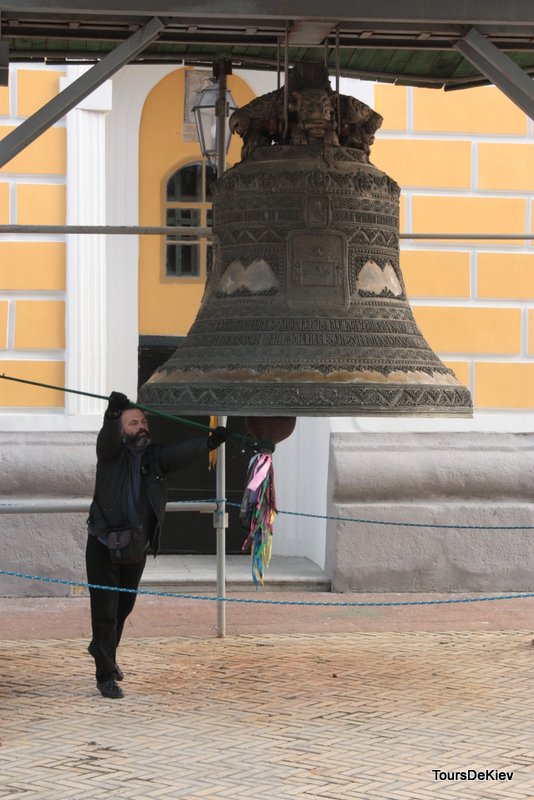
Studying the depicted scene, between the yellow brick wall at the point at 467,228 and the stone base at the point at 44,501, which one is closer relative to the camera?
the stone base at the point at 44,501

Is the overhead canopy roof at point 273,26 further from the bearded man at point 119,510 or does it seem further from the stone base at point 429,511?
the stone base at point 429,511

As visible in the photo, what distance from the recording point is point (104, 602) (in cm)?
753

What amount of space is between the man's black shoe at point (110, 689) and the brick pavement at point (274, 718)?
0.06m

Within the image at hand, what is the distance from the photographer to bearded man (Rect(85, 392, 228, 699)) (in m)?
7.47

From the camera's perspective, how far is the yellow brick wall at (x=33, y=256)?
10.6 metres

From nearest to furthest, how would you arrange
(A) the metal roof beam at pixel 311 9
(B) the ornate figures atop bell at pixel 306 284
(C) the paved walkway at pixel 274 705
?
(B) the ornate figures atop bell at pixel 306 284 → (A) the metal roof beam at pixel 311 9 → (C) the paved walkway at pixel 274 705

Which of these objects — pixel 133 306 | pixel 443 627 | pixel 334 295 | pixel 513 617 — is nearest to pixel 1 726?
pixel 334 295

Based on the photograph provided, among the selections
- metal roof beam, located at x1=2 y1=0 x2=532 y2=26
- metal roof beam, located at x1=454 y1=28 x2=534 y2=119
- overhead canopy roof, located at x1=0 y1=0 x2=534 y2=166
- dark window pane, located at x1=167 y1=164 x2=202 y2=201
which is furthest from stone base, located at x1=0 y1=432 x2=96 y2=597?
metal roof beam, located at x1=454 y1=28 x2=534 y2=119

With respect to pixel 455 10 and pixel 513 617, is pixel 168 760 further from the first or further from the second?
pixel 513 617

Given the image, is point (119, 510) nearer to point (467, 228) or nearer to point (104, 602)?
point (104, 602)

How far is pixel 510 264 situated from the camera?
439 inches

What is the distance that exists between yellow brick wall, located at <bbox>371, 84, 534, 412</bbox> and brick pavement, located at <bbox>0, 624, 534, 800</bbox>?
2465mm

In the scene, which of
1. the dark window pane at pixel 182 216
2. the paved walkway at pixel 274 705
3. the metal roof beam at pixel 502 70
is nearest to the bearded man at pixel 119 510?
the paved walkway at pixel 274 705

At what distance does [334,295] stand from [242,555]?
21.4ft
